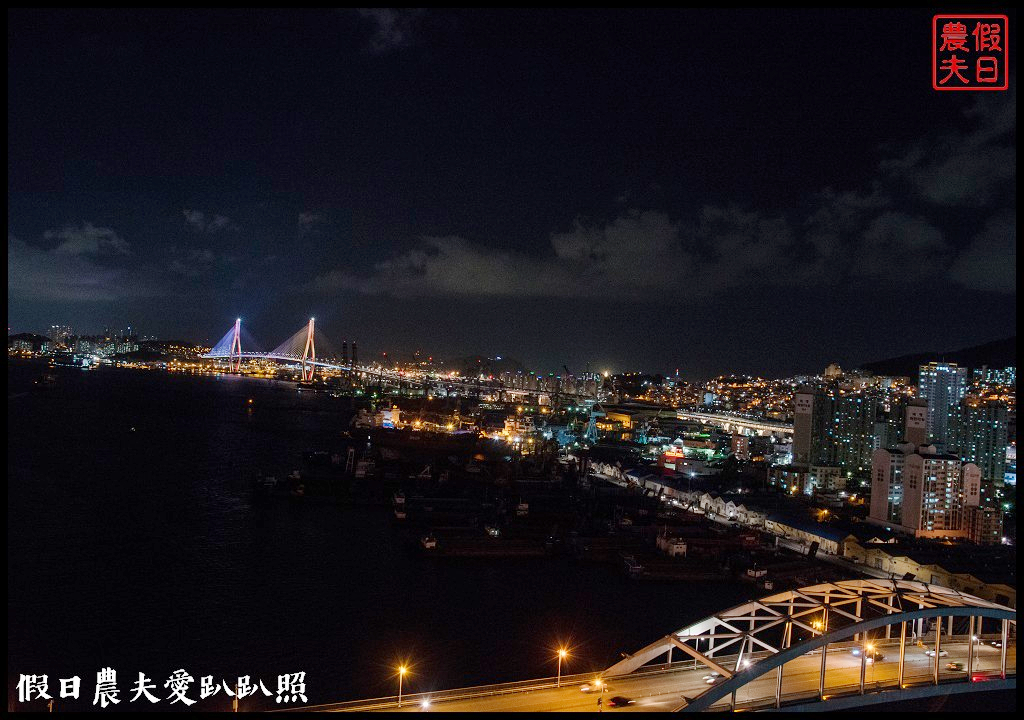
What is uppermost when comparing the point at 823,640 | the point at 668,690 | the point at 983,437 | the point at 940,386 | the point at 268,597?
the point at 940,386

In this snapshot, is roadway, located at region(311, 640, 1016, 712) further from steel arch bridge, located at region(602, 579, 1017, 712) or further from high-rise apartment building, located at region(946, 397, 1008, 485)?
high-rise apartment building, located at region(946, 397, 1008, 485)

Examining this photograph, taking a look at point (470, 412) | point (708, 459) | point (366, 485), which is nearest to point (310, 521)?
point (366, 485)

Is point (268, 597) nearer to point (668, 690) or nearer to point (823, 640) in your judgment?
point (668, 690)

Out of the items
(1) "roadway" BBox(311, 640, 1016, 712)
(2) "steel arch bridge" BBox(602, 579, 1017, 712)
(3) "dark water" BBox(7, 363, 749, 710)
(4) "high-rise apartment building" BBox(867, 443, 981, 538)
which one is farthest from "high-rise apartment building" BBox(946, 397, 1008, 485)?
(1) "roadway" BBox(311, 640, 1016, 712)

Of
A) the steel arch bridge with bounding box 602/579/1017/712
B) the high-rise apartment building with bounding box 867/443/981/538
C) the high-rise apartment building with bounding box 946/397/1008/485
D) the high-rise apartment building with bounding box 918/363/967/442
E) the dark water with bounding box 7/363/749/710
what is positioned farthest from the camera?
the high-rise apartment building with bounding box 918/363/967/442

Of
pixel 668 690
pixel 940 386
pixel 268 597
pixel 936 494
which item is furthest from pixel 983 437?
pixel 268 597

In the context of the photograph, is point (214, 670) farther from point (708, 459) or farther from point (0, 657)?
point (708, 459)
